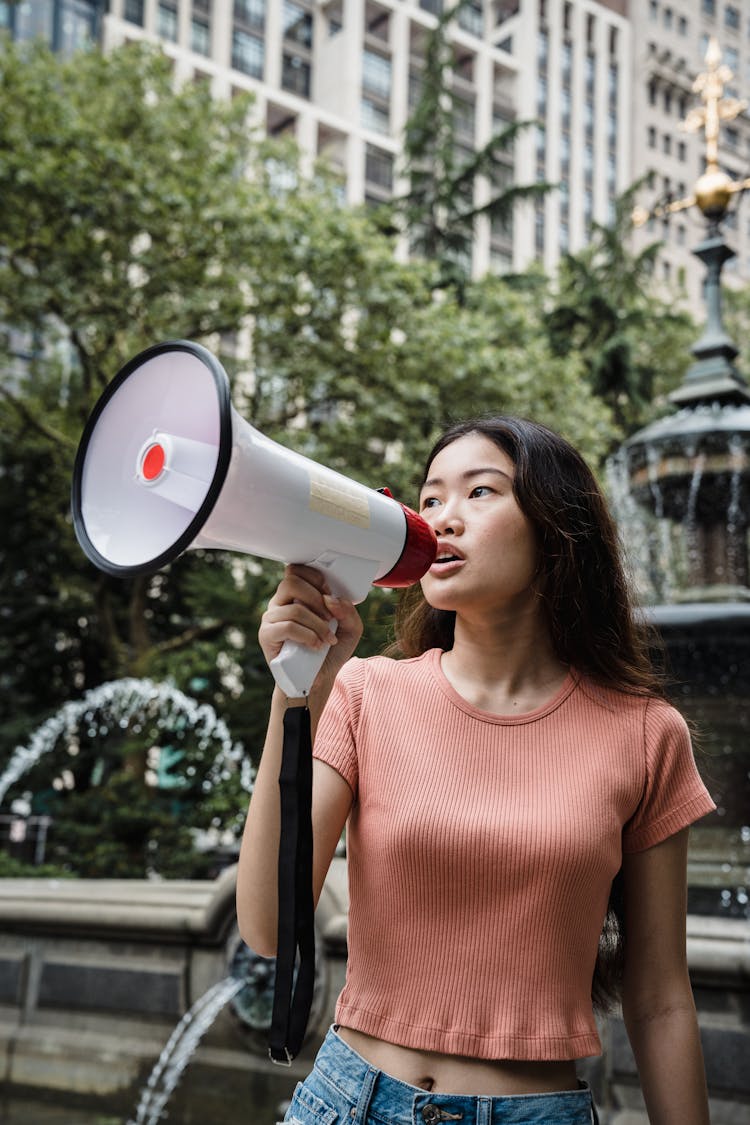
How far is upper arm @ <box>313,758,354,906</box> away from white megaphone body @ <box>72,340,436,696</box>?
6.4 inches

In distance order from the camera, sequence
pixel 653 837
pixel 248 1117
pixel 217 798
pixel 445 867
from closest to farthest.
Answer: pixel 445 867 → pixel 653 837 → pixel 248 1117 → pixel 217 798

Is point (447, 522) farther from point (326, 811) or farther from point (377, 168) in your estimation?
point (377, 168)

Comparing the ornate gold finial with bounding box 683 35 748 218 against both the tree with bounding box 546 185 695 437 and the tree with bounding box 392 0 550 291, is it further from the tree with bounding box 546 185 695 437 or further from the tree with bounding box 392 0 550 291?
the tree with bounding box 546 185 695 437

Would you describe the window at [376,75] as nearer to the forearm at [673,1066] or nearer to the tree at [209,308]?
the tree at [209,308]

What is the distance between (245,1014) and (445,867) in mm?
3387

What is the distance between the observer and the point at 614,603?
1929mm

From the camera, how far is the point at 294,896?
1.48 m

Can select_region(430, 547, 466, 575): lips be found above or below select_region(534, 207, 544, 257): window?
below

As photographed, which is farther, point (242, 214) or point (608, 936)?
point (242, 214)

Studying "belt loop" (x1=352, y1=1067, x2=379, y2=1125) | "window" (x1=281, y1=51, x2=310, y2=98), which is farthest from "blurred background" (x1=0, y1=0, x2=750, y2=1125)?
"window" (x1=281, y1=51, x2=310, y2=98)

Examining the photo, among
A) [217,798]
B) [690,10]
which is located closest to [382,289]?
[217,798]

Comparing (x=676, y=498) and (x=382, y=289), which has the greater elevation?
(x=382, y=289)

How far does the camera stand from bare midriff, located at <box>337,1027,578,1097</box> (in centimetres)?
149

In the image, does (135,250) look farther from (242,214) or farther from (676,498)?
(676,498)
